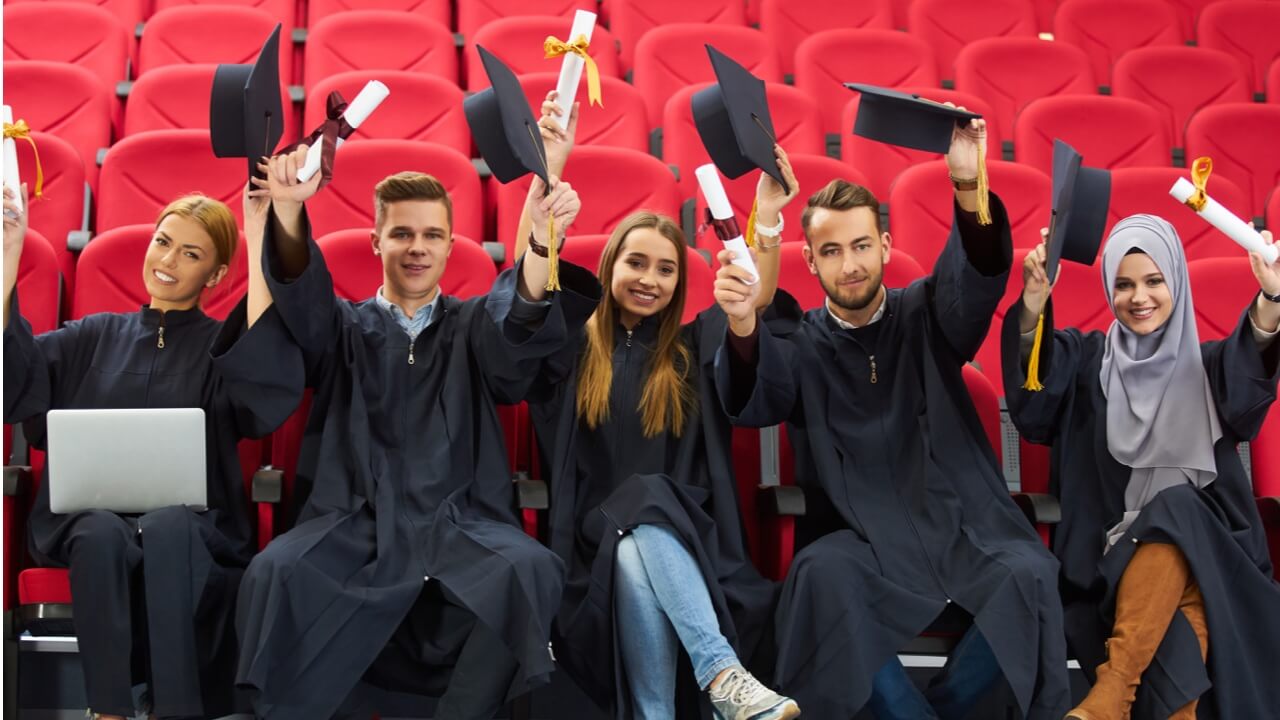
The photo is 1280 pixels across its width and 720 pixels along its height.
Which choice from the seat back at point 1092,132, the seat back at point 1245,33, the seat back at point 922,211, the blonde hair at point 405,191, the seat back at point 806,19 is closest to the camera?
the blonde hair at point 405,191

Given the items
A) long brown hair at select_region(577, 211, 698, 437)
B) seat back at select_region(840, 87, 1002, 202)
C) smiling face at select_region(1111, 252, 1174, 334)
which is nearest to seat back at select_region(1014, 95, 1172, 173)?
seat back at select_region(840, 87, 1002, 202)

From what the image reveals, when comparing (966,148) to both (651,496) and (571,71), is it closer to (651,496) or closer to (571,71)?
(571,71)

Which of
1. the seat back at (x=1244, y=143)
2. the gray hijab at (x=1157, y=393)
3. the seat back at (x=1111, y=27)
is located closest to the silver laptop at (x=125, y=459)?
the gray hijab at (x=1157, y=393)

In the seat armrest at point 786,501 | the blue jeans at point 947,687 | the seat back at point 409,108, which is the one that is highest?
the seat back at point 409,108


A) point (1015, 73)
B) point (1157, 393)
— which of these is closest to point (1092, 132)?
point (1015, 73)

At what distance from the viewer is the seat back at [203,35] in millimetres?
3475

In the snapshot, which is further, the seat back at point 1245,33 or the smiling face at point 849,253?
the seat back at point 1245,33

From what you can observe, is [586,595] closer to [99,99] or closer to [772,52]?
[99,99]

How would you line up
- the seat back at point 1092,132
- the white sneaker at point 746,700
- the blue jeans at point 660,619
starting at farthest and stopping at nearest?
1. the seat back at point 1092,132
2. the blue jeans at point 660,619
3. the white sneaker at point 746,700

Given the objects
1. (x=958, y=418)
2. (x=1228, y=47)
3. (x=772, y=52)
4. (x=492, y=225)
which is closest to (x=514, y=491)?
(x=958, y=418)

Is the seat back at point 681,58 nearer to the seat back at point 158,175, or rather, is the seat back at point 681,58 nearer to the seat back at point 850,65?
the seat back at point 850,65

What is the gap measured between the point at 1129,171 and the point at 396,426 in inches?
77.0

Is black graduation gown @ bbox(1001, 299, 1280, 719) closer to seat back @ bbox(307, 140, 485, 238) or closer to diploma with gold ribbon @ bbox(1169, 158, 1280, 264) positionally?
diploma with gold ribbon @ bbox(1169, 158, 1280, 264)

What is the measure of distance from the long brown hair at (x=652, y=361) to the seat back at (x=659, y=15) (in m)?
1.75
